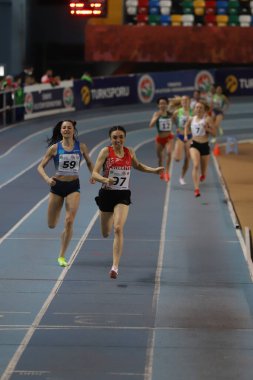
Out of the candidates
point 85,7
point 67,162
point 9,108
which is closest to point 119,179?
point 67,162

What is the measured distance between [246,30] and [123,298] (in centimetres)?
3759

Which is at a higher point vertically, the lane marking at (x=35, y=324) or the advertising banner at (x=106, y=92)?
the lane marking at (x=35, y=324)

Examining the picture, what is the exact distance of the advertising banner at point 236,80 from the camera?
48531 millimetres

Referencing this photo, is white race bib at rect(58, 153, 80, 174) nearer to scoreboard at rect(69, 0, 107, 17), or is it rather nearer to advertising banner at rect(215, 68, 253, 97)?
scoreboard at rect(69, 0, 107, 17)

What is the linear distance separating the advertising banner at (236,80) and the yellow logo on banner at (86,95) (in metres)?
8.23

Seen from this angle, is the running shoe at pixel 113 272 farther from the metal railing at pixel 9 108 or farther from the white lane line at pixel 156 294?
the metal railing at pixel 9 108

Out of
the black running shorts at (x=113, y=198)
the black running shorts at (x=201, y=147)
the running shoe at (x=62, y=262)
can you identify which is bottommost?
the running shoe at (x=62, y=262)

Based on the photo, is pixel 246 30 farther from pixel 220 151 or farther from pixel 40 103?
pixel 220 151

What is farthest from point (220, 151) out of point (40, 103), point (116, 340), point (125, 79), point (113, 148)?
point (116, 340)

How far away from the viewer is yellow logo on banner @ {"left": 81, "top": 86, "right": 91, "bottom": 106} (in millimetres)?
41625

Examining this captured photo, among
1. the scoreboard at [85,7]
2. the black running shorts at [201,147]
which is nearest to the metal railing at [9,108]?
the scoreboard at [85,7]

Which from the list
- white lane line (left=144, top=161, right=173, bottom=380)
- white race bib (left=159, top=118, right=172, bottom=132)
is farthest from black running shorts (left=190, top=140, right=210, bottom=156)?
white race bib (left=159, top=118, right=172, bottom=132)

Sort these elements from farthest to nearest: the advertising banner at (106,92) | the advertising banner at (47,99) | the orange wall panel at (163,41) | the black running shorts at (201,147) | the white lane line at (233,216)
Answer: the orange wall panel at (163,41)
the advertising banner at (106,92)
the advertising banner at (47,99)
the black running shorts at (201,147)
the white lane line at (233,216)

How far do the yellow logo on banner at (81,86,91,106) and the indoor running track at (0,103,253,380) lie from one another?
59.2 feet
